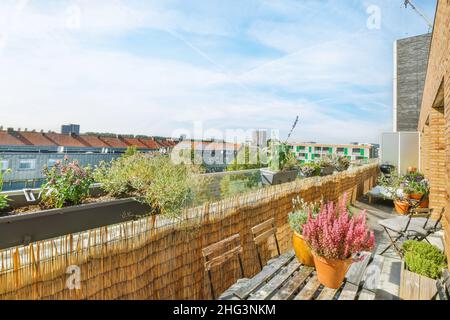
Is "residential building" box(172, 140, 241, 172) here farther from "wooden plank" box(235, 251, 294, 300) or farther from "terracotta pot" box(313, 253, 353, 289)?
"terracotta pot" box(313, 253, 353, 289)

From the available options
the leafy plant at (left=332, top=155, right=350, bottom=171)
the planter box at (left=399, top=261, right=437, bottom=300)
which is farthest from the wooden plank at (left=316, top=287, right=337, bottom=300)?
the leafy plant at (left=332, top=155, right=350, bottom=171)

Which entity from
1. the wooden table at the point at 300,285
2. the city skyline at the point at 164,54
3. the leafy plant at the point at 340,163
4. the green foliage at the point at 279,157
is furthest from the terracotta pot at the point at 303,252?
the leafy plant at the point at 340,163

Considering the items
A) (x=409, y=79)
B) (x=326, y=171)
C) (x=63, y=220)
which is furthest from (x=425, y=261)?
(x=409, y=79)

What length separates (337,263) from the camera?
1873 mm

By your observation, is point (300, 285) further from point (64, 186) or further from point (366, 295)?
point (64, 186)

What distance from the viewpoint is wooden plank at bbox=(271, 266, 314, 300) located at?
184cm

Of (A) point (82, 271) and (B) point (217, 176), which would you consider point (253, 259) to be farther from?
(B) point (217, 176)

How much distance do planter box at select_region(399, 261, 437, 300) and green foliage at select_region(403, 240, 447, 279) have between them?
7.2 inches

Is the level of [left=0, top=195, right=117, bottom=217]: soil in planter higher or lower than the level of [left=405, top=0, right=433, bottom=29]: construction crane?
lower

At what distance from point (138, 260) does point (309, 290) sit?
1301 millimetres

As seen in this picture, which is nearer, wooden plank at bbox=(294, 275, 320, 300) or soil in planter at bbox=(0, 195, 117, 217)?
wooden plank at bbox=(294, 275, 320, 300)

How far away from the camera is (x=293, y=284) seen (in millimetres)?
2004

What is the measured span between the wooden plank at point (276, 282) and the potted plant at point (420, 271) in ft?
2.74

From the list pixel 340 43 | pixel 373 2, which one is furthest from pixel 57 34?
pixel 340 43
